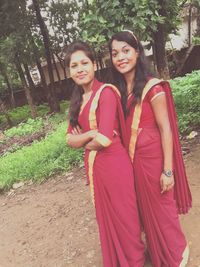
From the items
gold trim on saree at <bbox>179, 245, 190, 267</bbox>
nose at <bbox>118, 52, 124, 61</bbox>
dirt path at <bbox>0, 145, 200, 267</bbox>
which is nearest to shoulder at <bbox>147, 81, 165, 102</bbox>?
nose at <bbox>118, 52, 124, 61</bbox>

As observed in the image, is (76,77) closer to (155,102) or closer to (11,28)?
(155,102)

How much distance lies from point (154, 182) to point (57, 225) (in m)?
2.19

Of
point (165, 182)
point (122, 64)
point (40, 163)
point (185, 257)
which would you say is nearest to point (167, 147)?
point (165, 182)

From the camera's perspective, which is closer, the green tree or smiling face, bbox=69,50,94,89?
smiling face, bbox=69,50,94,89

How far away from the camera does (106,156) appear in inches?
118

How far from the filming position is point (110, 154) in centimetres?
300

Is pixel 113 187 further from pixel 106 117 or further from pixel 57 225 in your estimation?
pixel 57 225

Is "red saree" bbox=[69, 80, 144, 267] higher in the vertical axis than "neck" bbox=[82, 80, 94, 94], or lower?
lower

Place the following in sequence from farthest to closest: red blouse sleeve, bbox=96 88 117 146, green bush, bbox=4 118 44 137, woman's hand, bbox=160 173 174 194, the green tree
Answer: green bush, bbox=4 118 44 137 → the green tree → woman's hand, bbox=160 173 174 194 → red blouse sleeve, bbox=96 88 117 146

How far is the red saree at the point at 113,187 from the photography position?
2.92 meters

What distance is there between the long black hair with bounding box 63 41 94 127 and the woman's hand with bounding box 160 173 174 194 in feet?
2.55

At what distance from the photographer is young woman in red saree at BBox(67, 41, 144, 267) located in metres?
2.89

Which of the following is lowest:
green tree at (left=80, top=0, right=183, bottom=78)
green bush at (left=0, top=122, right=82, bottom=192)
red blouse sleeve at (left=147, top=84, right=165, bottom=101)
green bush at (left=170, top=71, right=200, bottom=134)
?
green bush at (left=0, top=122, right=82, bottom=192)

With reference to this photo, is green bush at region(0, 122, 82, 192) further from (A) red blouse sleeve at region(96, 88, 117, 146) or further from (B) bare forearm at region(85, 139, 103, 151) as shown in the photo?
(A) red blouse sleeve at region(96, 88, 117, 146)
